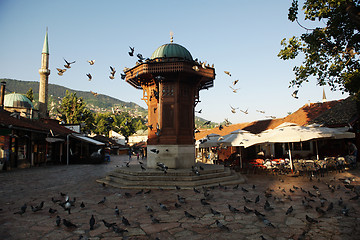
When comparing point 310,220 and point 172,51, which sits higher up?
point 172,51

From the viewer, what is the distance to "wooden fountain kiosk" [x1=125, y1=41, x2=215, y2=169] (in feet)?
38.0

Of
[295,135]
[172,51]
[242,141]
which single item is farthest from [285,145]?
[172,51]

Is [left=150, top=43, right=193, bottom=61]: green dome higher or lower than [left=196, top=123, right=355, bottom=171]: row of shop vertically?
higher

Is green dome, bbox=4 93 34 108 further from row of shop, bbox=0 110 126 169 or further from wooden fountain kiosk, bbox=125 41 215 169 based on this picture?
wooden fountain kiosk, bbox=125 41 215 169

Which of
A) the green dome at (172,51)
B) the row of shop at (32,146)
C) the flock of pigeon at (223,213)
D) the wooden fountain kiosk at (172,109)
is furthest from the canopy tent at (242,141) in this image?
the row of shop at (32,146)

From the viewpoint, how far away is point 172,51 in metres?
12.8

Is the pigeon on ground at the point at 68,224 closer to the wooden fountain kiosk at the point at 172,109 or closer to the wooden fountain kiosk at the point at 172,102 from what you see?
the wooden fountain kiosk at the point at 172,109

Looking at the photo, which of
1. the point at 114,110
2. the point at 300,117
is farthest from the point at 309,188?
the point at 300,117

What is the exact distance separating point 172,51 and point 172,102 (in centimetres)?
318

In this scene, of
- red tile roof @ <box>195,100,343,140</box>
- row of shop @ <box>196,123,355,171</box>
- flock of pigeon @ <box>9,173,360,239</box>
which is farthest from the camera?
red tile roof @ <box>195,100,343,140</box>

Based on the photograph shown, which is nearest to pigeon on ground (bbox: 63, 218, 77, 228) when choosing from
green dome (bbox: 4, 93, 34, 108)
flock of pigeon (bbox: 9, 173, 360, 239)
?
flock of pigeon (bbox: 9, 173, 360, 239)

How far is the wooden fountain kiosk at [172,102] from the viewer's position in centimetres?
1159

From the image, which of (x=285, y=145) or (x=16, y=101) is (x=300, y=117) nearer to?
(x=285, y=145)

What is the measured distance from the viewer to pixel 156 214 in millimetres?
5594
